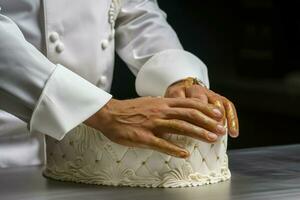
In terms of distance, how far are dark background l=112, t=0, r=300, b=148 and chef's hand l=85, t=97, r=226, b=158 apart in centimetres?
96

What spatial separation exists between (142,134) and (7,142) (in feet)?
0.95

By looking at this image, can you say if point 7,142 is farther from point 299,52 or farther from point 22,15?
point 299,52

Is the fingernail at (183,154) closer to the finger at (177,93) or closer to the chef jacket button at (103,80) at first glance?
the finger at (177,93)

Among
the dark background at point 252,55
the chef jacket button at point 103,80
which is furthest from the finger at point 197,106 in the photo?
the dark background at point 252,55

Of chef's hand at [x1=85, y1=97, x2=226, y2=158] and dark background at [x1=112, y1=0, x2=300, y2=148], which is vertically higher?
chef's hand at [x1=85, y1=97, x2=226, y2=158]

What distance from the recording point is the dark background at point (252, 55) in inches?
74.5

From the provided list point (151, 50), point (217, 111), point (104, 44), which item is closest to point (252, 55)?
point (151, 50)

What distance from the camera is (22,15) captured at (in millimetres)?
1035

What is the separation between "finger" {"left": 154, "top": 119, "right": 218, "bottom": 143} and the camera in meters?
0.90

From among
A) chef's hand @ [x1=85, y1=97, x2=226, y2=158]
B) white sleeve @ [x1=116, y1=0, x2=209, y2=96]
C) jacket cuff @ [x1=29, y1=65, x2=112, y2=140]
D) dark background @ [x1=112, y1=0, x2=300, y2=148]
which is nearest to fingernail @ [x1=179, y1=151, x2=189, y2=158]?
chef's hand @ [x1=85, y1=97, x2=226, y2=158]

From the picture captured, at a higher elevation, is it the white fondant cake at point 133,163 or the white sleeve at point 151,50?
the white sleeve at point 151,50

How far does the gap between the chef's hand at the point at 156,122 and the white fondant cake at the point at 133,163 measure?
0.02m

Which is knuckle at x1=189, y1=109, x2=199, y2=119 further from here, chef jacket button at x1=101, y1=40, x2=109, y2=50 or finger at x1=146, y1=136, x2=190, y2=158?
chef jacket button at x1=101, y1=40, x2=109, y2=50

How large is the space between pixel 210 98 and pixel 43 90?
222mm
